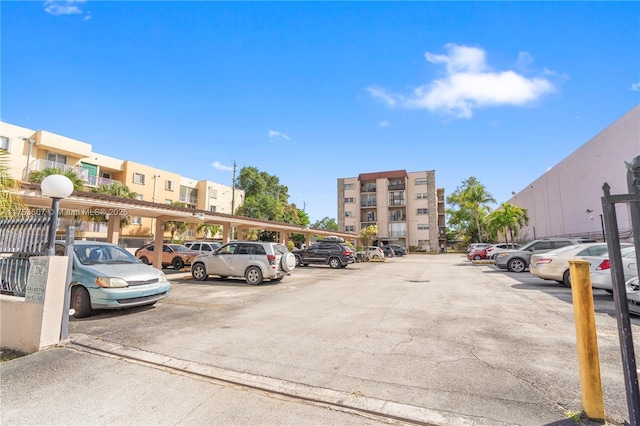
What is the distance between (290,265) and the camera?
12.9 metres

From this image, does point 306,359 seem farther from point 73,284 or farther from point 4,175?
point 4,175

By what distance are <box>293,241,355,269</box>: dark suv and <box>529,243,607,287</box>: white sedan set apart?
1200 centimetres

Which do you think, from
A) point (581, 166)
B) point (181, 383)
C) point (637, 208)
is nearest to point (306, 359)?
point (181, 383)

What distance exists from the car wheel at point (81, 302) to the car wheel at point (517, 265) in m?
19.0

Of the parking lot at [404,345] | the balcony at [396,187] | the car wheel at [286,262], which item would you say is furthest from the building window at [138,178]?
the balcony at [396,187]

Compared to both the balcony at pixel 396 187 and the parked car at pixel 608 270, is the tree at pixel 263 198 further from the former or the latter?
the parked car at pixel 608 270

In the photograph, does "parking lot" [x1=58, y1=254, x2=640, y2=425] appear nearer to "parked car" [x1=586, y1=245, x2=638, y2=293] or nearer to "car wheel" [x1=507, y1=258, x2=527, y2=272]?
"parked car" [x1=586, y1=245, x2=638, y2=293]

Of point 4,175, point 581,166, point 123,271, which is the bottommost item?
point 123,271

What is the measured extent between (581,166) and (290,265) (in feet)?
90.7

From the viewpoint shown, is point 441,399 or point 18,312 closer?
point 441,399

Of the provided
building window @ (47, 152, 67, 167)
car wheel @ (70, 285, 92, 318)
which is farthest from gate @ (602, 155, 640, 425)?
building window @ (47, 152, 67, 167)

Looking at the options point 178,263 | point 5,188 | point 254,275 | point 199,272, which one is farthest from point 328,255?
point 5,188

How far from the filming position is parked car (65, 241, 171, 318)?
645 cm

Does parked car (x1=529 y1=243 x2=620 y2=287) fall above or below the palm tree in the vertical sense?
below
